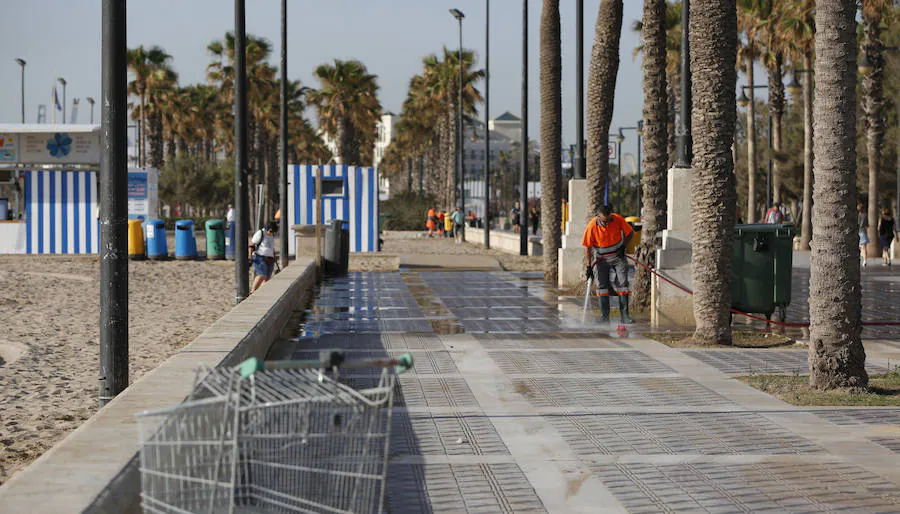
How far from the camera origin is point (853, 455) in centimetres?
792

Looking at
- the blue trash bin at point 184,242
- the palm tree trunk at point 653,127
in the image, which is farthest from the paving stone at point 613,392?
the blue trash bin at point 184,242

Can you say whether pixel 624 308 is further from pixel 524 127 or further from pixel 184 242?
pixel 184 242

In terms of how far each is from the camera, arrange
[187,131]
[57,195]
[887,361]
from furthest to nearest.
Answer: [187,131] < [57,195] < [887,361]

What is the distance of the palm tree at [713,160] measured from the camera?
13.6m

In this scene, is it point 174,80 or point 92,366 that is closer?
point 92,366

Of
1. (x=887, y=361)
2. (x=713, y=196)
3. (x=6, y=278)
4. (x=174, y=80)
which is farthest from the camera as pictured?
(x=174, y=80)

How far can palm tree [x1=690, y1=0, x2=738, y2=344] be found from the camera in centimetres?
1359

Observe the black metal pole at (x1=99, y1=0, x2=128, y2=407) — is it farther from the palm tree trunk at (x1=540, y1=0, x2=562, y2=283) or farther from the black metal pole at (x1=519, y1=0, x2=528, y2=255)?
the black metal pole at (x1=519, y1=0, x2=528, y2=255)

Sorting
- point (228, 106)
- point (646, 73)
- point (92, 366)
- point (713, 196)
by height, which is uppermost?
point (228, 106)

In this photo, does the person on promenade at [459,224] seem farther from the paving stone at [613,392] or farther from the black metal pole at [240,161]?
the paving stone at [613,392]

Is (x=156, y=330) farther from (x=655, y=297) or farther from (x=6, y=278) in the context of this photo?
(x=6, y=278)

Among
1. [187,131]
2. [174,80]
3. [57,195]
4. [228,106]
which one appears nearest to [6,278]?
[57,195]

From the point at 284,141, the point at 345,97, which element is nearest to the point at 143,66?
the point at 345,97

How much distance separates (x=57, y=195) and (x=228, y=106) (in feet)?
163
